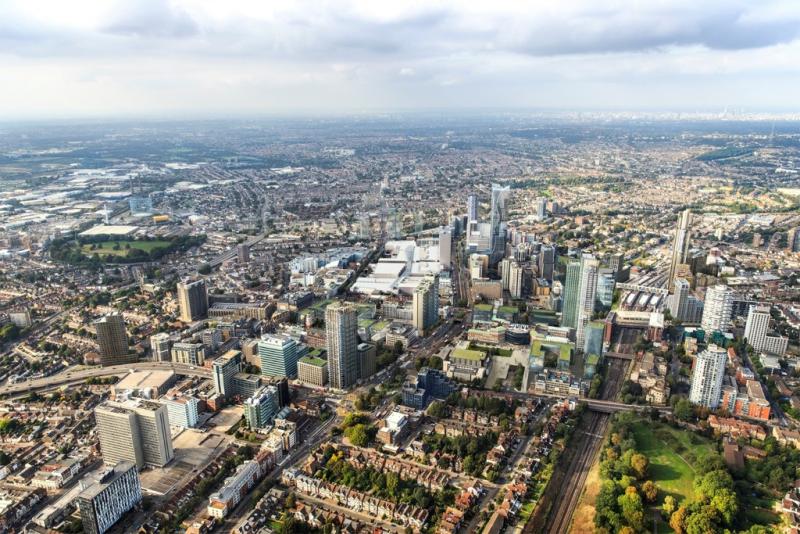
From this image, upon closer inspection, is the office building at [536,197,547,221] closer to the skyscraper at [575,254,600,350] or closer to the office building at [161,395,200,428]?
the skyscraper at [575,254,600,350]

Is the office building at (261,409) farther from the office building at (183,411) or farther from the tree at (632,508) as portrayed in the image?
the tree at (632,508)

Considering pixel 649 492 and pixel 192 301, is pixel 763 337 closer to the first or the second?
pixel 649 492

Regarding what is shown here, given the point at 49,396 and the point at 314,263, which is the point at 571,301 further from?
the point at 49,396

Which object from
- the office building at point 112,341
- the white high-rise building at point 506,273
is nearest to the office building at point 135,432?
the office building at point 112,341

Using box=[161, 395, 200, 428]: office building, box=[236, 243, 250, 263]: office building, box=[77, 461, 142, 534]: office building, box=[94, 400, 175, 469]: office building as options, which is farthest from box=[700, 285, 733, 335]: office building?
box=[236, 243, 250, 263]: office building

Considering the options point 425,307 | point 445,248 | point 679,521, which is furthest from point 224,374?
point 445,248

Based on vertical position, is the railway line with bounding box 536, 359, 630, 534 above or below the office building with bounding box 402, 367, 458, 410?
below

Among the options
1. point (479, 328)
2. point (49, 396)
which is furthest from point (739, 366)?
point (49, 396)
